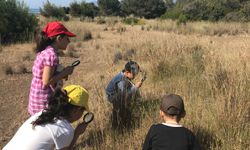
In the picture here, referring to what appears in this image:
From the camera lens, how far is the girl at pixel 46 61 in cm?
418

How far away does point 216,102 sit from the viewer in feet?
15.0

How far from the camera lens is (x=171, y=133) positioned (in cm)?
337

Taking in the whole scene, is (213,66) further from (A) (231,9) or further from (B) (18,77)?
(A) (231,9)

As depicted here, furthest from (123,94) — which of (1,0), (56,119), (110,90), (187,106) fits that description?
(1,0)

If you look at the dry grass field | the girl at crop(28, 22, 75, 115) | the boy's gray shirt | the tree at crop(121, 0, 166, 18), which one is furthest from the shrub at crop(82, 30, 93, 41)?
the tree at crop(121, 0, 166, 18)

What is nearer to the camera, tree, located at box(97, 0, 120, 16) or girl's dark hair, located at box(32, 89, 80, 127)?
girl's dark hair, located at box(32, 89, 80, 127)

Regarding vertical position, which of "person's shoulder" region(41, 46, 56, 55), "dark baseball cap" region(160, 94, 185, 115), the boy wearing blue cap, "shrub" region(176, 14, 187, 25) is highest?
"person's shoulder" region(41, 46, 56, 55)

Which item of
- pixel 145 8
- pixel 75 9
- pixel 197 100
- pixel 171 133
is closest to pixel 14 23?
pixel 197 100

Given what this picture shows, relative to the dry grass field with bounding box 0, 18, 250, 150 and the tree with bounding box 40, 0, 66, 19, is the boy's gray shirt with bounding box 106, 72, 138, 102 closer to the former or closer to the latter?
the dry grass field with bounding box 0, 18, 250, 150

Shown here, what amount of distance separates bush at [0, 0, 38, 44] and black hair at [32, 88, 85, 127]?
573 inches

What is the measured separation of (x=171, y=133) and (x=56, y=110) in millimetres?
921

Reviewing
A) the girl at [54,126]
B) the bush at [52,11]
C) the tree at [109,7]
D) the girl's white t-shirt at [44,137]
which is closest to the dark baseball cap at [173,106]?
the girl at [54,126]

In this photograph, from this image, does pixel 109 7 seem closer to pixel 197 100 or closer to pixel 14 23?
pixel 14 23

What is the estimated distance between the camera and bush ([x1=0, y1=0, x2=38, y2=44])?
17812mm
